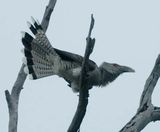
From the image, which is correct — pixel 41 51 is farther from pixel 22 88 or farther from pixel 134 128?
pixel 134 128

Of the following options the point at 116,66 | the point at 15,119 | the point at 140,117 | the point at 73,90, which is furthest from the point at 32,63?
the point at 140,117

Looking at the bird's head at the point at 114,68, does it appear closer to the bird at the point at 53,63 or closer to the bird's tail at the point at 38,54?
the bird at the point at 53,63

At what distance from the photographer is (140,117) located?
5.24 m

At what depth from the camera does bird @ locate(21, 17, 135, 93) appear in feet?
22.2

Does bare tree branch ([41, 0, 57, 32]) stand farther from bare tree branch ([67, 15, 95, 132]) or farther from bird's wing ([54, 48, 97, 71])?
bare tree branch ([67, 15, 95, 132])

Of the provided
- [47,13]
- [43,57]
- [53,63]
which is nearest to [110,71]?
[53,63]

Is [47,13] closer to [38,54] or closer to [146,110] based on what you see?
[38,54]

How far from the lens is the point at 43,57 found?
7.05 meters

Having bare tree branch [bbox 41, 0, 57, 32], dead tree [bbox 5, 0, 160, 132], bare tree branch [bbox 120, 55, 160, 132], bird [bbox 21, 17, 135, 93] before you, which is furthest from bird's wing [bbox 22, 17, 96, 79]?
bare tree branch [bbox 120, 55, 160, 132]

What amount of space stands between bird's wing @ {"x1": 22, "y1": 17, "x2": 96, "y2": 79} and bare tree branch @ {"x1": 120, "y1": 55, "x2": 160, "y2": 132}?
1.48 meters

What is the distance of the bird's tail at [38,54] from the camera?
6.75 m

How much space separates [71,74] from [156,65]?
5.09 ft

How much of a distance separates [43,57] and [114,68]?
3.17ft

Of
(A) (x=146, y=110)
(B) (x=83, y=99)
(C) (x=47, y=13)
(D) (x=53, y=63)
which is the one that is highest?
(C) (x=47, y=13)
